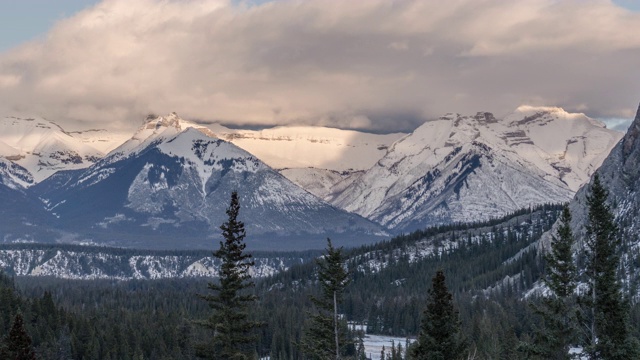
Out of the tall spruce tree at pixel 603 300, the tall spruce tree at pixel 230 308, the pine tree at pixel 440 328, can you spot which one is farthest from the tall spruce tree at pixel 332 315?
the tall spruce tree at pixel 603 300

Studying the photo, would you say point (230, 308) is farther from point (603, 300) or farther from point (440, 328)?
point (603, 300)

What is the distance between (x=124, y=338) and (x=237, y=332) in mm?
138827

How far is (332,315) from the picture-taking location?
225 ft

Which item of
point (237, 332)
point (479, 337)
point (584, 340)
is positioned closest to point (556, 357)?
point (584, 340)

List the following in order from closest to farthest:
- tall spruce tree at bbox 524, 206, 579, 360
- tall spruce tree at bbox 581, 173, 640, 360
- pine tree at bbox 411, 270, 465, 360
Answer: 1. tall spruce tree at bbox 581, 173, 640, 360
2. pine tree at bbox 411, 270, 465, 360
3. tall spruce tree at bbox 524, 206, 579, 360

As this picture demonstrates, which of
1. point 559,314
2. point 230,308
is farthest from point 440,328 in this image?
point 230,308

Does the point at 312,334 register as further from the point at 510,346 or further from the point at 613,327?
the point at 510,346

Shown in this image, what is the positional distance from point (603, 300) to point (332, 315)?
18286mm

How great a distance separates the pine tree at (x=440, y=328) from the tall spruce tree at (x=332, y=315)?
7.72 metres

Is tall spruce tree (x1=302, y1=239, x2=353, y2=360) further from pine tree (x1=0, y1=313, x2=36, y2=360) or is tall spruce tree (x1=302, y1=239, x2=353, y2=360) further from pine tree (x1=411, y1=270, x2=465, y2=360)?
pine tree (x1=0, y1=313, x2=36, y2=360)

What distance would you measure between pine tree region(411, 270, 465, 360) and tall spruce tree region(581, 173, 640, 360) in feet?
25.7

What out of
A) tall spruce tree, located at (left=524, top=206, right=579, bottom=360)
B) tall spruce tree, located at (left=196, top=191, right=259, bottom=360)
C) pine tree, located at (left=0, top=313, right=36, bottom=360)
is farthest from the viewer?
tall spruce tree, located at (left=196, top=191, right=259, bottom=360)

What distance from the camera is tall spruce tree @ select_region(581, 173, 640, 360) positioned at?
194ft

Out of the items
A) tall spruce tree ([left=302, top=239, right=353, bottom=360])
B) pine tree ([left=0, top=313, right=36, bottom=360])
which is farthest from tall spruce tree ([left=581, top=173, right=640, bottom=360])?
pine tree ([left=0, top=313, right=36, bottom=360])
